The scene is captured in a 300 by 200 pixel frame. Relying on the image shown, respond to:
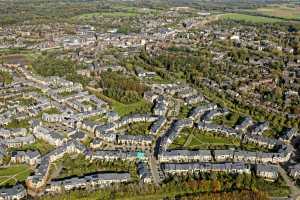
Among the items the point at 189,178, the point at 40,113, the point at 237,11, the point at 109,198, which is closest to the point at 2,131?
the point at 40,113

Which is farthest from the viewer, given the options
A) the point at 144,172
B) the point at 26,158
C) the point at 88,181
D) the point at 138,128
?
the point at 138,128

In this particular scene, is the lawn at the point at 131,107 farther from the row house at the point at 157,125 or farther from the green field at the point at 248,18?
the green field at the point at 248,18

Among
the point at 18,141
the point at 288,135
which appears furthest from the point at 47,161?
the point at 288,135

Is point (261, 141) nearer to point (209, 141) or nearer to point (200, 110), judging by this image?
point (209, 141)

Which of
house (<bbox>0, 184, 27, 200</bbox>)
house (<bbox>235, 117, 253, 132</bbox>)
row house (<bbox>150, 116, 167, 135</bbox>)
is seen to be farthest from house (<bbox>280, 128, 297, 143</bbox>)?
house (<bbox>0, 184, 27, 200</bbox>)

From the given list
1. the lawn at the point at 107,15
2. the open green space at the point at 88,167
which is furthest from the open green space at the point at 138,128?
the lawn at the point at 107,15
